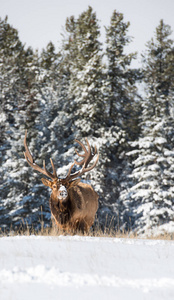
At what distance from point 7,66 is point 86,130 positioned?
879 centimetres

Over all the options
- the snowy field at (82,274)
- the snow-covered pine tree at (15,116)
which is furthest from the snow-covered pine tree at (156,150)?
the snowy field at (82,274)

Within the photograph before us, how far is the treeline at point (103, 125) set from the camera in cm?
2091

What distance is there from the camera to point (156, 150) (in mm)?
22297

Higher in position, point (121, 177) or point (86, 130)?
point (86, 130)

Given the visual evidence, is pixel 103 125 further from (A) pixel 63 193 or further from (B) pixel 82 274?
(B) pixel 82 274

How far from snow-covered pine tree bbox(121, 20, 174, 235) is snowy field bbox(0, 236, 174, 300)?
14.9 m

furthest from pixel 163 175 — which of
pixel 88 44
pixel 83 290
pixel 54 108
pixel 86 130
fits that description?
pixel 83 290

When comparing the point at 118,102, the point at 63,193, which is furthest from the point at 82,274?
the point at 118,102

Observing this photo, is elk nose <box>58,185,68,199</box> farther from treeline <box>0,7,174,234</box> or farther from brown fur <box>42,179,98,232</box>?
treeline <box>0,7,174,234</box>

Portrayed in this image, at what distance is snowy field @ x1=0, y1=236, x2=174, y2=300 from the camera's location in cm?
275

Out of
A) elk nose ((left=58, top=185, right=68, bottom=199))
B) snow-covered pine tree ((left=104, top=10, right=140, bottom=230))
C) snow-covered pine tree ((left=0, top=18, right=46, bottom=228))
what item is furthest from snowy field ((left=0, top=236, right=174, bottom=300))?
snow-covered pine tree ((left=104, top=10, right=140, bottom=230))

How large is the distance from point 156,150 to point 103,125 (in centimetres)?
426

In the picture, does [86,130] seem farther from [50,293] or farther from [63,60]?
[50,293]

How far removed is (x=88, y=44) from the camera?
2473 cm
